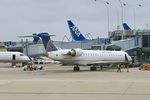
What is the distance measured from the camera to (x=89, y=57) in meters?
65.8

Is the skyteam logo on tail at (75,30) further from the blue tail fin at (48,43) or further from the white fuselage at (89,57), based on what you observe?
the blue tail fin at (48,43)

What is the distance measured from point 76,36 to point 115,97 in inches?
2944

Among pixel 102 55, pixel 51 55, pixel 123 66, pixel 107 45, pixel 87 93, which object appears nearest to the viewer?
pixel 87 93

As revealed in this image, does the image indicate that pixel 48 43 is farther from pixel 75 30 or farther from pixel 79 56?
pixel 75 30

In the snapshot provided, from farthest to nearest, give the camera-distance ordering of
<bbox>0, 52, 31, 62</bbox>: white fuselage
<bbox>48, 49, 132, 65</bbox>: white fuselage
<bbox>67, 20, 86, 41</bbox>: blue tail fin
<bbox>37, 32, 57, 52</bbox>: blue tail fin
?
1. <bbox>67, 20, 86, 41</bbox>: blue tail fin
2. <bbox>0, 52, 31, 62</bbox>: white fuselage
3. <bbox>37, 32, 57, 52</bbox>: blue tail fin
4. <bbox>48, 49, 132, 65</bbox>: white fuselage

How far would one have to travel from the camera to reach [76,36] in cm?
9812

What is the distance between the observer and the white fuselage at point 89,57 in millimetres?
61719

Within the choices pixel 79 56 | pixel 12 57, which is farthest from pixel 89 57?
pixel 12 57

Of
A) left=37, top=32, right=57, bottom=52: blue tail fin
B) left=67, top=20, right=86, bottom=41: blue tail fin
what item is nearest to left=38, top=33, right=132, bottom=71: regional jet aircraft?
left=37, top=32, right=57, bottom=52: blue tail fin

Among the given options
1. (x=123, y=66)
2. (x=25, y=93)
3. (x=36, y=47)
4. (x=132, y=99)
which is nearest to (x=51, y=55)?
(x=123, y=66)

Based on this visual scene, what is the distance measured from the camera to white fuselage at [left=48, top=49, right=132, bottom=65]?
6172 cm

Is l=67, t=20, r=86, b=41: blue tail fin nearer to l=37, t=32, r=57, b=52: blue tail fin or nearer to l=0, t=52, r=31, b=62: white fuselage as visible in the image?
l=0, t=52, r=31, b=62: white fuselage

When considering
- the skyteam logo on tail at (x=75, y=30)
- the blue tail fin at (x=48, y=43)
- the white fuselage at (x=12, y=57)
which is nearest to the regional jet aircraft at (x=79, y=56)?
the blue tail fin at (x=48, y=43)

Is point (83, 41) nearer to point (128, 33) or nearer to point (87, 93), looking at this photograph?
point (128, 33)
